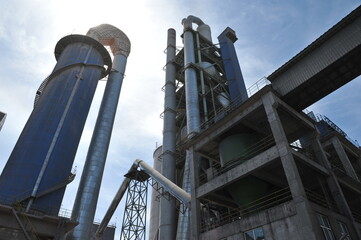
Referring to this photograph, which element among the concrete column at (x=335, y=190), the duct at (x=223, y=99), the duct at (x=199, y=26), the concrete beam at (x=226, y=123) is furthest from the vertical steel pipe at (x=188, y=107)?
the concrete column at (x=335, y=190)

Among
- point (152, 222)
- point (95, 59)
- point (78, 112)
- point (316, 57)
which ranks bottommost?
point (152, 222)

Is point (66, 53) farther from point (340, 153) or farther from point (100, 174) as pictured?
point (340, 153)

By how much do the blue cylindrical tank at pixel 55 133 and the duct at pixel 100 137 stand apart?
2851 millimetres

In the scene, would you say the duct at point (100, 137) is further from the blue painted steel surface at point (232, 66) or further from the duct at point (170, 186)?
the blue painted steel surface at point (232, 66)

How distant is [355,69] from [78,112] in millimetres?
29704

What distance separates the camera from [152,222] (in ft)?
121

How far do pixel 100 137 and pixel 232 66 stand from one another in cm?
2155

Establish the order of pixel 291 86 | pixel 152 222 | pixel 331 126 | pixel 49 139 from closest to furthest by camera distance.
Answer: pixel 291 86 → pixel 49 139 → pixel 331 126 → pixel 152 222

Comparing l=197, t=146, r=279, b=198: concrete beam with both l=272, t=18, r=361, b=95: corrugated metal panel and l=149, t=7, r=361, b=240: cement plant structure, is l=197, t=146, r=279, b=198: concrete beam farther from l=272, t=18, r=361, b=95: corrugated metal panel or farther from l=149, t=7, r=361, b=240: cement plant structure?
l=272, t=18, r=361, b=95: corrugated metal panel

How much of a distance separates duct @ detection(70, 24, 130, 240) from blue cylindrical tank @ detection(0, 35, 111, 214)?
9.35 ft

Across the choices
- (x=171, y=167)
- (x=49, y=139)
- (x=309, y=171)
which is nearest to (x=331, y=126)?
(x=309, y=171)

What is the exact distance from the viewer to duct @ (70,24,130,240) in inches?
1101

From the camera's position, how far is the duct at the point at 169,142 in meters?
28.5

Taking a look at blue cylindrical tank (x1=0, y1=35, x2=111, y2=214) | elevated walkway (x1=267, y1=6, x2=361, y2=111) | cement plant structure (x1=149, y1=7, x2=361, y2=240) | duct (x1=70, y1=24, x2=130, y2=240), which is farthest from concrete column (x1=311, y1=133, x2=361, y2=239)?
blue cylindrical tank (x1=0, y1=35, x2=111, y2=214)
